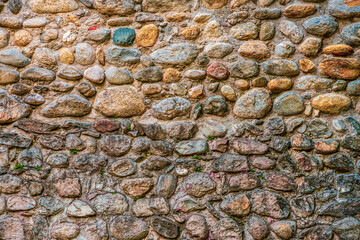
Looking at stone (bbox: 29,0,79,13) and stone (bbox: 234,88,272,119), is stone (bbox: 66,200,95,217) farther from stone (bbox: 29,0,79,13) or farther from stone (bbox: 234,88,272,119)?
stone (bbox: 29,0,79,13)

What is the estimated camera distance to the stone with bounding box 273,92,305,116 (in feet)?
6.98

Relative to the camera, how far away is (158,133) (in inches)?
86.5

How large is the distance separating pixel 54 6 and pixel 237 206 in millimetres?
2223

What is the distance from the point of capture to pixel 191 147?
2.16 metres

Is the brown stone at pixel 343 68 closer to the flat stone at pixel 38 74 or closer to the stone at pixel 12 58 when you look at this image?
the flat stone at pixel 38 74

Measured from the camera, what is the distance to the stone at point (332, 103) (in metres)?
2.08

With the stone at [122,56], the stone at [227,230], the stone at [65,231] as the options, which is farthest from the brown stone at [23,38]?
the stone at [227,230]

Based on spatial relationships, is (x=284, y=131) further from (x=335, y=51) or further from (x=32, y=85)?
(x=32, y=85)

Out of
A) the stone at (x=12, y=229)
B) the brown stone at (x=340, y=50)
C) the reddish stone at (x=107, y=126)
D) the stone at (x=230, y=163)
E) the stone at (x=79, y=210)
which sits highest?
the brown stone at (x=340, y=50)

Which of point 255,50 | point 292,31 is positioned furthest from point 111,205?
point 292,31

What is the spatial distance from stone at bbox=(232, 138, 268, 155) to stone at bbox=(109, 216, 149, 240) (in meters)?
0.92

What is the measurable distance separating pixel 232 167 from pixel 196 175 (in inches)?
11.0

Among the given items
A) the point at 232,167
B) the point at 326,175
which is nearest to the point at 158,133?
the point at 232,167

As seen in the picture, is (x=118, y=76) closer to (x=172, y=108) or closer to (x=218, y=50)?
(x=172, y=108)
